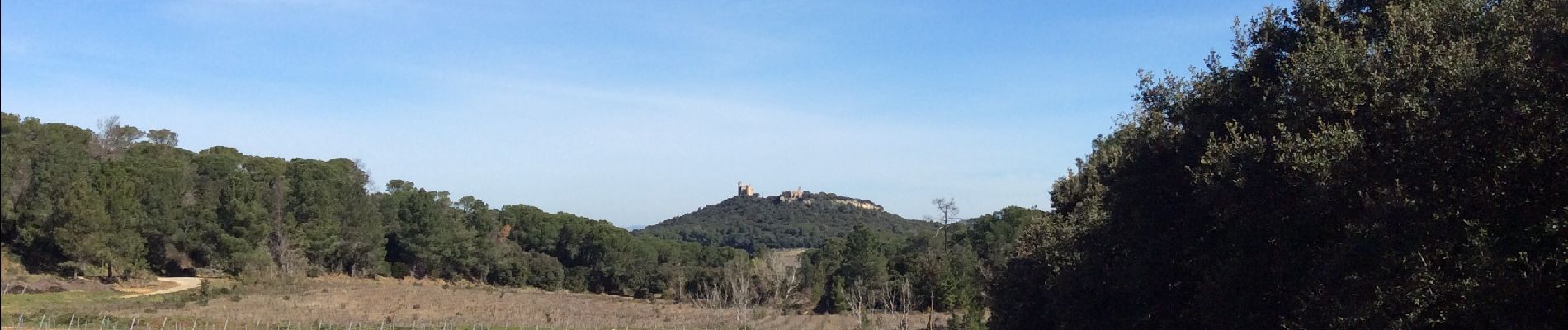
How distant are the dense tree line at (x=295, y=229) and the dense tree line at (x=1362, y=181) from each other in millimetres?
21876

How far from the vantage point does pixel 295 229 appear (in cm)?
6894

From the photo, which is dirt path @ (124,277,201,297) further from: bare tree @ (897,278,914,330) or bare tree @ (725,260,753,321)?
bare tree @ (897,278,914,330)

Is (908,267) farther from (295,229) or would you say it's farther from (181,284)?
(181,284)

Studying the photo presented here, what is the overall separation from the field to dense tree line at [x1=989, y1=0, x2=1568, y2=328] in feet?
89.2

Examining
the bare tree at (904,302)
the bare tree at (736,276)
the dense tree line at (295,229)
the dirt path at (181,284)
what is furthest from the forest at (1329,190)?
the bare tree at (736,276)

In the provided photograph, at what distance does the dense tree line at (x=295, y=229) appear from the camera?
139 feet

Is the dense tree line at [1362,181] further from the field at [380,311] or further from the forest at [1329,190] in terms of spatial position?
the field at [380,311]

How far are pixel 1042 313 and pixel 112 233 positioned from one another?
42.6 m

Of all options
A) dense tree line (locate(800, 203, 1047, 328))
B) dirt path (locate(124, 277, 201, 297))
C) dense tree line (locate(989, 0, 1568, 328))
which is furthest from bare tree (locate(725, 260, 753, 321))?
dense tree line (locate(989, 0, 1568, 328))

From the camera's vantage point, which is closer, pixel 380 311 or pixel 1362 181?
pixel 1362 181

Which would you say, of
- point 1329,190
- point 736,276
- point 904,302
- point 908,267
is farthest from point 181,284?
point 1329,190

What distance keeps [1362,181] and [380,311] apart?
1827 inches

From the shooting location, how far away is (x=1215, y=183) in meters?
10.9

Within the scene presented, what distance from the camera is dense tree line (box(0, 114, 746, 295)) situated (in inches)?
1673
